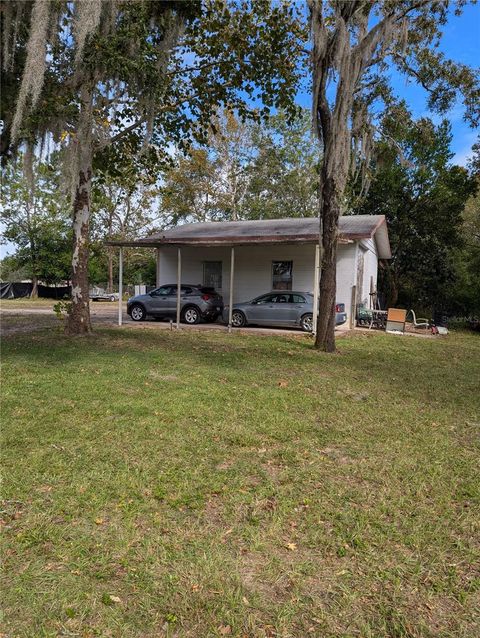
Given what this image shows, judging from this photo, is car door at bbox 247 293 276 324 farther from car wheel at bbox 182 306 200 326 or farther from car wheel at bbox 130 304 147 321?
car wheel at bbox 130 304 147 321

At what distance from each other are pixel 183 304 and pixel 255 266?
144 inches

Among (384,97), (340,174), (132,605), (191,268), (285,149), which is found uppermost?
(285,149)

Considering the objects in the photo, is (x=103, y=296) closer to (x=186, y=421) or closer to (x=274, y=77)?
(x=274, y=77)

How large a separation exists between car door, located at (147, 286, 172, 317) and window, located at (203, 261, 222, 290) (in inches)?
113

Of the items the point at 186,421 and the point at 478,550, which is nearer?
the point at 478,550

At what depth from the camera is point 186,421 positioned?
4.91m

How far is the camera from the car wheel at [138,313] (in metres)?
16.9

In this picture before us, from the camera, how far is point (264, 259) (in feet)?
58.3

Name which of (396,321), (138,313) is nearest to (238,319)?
(138,313)

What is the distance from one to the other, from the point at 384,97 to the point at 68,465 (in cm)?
1143

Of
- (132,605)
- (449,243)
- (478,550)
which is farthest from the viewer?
(449,243)

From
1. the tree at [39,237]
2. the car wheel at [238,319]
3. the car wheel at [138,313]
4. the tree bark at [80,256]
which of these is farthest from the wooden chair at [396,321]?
the tree at [39,237]

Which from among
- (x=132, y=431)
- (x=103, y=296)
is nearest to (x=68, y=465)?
(x=132, y=431)

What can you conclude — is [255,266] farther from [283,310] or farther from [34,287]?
[34,287]
